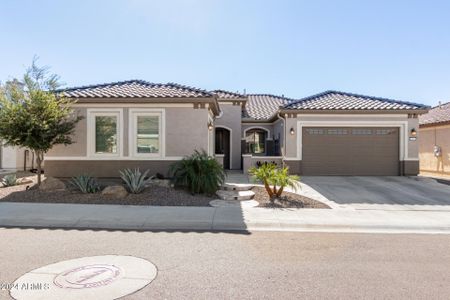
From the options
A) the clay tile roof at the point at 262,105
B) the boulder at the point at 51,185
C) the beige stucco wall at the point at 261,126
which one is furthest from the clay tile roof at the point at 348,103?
the boulder at the point at 51,185

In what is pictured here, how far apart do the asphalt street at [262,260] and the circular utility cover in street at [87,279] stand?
0.56 feet

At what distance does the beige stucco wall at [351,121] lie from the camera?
15711 mm

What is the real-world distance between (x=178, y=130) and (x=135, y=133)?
178cm

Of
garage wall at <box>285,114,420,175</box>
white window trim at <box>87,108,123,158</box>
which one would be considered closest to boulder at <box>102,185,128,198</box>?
white window trim at <box>87,108,123,158</box>

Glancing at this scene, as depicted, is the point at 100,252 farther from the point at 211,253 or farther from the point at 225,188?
the point at 225,188

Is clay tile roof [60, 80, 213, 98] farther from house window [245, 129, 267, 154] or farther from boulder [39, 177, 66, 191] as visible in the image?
house window [245, 129, 267, 154]

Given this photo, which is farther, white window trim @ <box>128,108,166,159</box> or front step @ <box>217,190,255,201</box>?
white window trim @ <box>128,108,166,159</box>

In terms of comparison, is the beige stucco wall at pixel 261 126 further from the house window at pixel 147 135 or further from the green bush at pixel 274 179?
the green bush at pixel 274 179

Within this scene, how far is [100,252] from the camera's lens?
513cm

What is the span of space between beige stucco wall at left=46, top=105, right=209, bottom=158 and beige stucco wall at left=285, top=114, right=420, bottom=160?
5.41 metres

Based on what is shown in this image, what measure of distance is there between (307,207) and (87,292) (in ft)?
21.7

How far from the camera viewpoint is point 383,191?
11.6 metres

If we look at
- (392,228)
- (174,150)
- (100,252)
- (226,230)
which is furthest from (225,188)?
(100,252)

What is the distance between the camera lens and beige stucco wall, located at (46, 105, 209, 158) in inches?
→ 490
